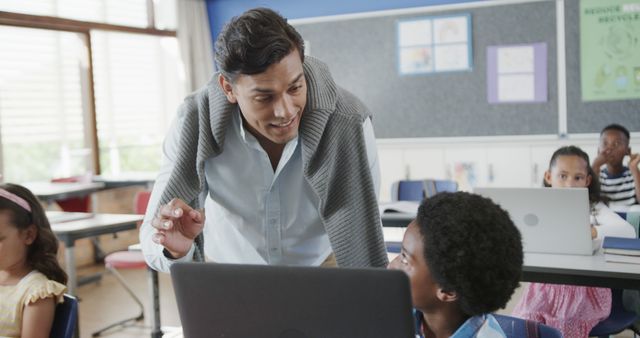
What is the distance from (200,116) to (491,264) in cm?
67

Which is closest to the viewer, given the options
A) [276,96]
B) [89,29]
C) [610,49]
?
[276,96]

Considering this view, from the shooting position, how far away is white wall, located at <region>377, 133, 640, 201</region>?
4.89 m

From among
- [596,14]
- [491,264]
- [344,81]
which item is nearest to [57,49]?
[344,81]

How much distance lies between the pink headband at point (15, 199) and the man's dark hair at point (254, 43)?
107 cm

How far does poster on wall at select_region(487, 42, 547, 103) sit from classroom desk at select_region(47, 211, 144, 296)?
112 inches

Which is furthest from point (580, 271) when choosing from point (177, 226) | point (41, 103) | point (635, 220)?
point (41, 103)

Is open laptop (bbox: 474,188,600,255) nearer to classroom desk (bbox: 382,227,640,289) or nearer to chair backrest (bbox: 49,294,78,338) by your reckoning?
classroom desk (bbox: 382,227,640,289)

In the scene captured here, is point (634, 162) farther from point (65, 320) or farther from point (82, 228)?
point (65, 320)

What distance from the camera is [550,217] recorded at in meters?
2.25

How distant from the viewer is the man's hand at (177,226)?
1099 millimetres

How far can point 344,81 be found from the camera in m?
5.50

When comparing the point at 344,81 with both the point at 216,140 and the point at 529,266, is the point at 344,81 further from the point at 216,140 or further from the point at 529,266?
the point at 216,140

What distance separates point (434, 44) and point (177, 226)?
425 centimetres

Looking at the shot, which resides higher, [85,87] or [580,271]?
[85,87]
